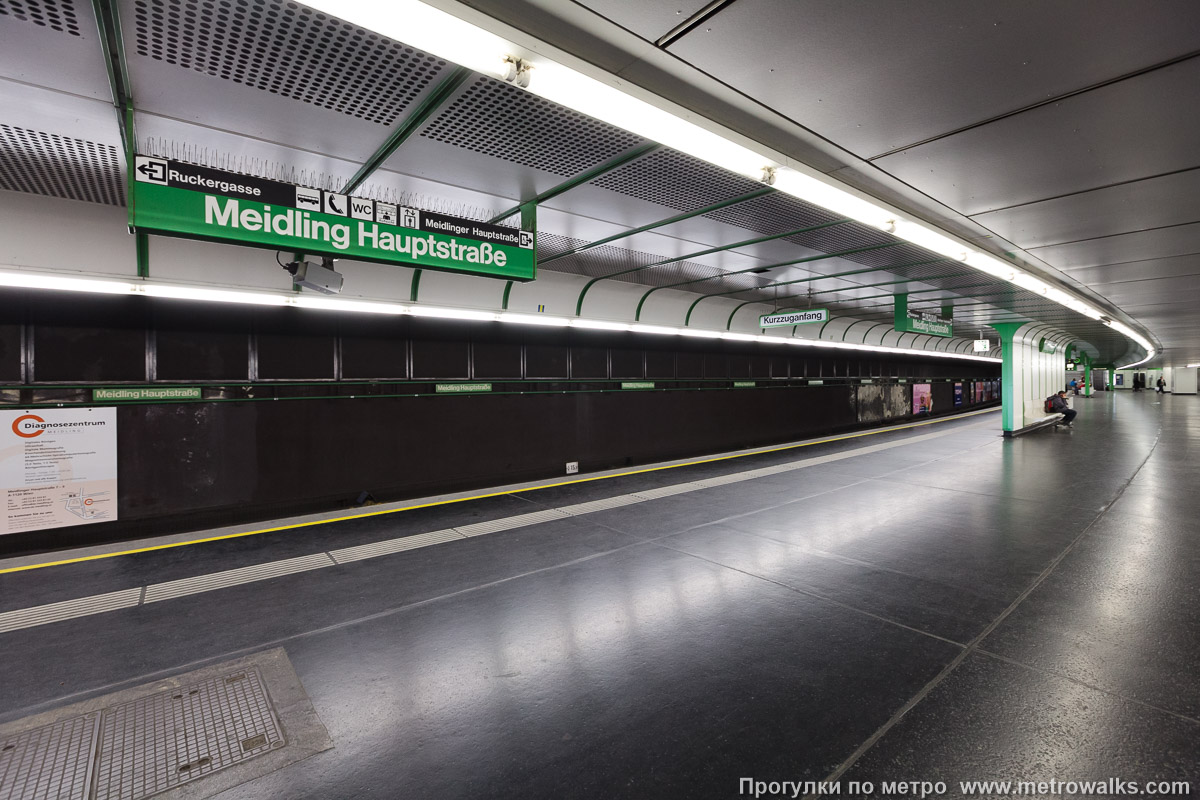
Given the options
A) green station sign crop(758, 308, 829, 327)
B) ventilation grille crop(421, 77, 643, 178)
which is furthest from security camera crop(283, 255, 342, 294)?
green station sign crop(758, 308, 829, 327)

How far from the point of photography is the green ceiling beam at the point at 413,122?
2797 mm

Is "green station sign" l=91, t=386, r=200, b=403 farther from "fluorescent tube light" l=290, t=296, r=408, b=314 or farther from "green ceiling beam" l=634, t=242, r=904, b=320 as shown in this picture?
"green ceiling beam" l=634, t=242, r=904, b=320

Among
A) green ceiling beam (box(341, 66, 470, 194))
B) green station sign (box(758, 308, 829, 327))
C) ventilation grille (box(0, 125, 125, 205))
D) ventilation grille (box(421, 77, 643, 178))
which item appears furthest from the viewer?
green station sign (box(758, 308, 829, 327))

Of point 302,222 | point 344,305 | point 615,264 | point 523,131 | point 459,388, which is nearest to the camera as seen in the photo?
point 302,222

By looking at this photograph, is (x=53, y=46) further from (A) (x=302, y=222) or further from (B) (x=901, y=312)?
(B) (x=901, y=312)

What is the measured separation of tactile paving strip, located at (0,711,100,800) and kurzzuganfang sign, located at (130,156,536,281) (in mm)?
2641

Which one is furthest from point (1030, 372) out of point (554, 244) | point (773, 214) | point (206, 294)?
point (206, 294)

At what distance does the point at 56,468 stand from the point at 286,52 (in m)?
5.57

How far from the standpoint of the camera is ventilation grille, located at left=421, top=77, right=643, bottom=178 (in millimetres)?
2998

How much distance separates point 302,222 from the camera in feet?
10.7

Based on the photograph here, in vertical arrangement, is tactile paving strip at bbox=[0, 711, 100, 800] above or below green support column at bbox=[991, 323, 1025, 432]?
below

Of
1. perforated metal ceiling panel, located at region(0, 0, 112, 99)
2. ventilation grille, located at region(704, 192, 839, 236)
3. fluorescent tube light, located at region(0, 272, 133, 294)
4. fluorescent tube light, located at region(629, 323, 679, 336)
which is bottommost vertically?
fluorescent tube light, located at region(0, 272, 133, 294)

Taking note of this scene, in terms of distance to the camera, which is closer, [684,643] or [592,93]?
[592,93]

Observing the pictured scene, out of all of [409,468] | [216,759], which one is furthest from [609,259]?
[216,759]
